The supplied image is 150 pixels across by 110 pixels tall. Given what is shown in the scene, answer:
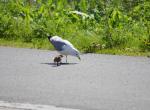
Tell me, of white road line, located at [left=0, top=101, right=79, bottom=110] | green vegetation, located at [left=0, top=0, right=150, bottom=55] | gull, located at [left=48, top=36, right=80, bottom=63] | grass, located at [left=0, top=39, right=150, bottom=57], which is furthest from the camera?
green vegetation, located at [left=0, top=0, right=150, bottom=55]

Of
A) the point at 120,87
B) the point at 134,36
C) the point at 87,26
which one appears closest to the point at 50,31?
the point at 87,26

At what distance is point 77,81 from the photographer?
898cm

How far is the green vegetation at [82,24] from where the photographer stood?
498 inches

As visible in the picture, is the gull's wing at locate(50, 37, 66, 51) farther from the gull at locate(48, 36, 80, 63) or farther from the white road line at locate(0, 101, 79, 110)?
the white road line at locate(0, 101, 79, 110)

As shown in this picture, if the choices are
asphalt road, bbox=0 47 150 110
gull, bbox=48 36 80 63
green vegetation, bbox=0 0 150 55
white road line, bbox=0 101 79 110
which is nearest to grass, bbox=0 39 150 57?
green vegetation, bbox=0 0 150 55

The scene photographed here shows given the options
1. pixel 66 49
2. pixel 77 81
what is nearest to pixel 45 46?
pixel 66 49

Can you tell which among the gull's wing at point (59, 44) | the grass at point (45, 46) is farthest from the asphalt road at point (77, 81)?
the grass at point (45, 46)

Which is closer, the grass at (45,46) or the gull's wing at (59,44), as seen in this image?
the gull's wing at (59,44)

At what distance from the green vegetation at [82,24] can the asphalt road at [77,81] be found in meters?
1.11

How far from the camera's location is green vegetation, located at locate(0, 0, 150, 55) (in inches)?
498

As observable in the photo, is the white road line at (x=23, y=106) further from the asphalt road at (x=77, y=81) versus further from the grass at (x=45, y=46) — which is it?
the grass at (x=45, y=46)

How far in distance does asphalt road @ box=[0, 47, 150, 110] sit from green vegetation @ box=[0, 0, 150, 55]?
1112 mm

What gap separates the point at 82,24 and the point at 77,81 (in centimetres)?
578

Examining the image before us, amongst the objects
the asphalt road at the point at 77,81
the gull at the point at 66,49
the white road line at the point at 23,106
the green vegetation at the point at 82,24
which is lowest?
the white road line at the point at 23,106
